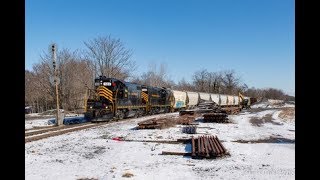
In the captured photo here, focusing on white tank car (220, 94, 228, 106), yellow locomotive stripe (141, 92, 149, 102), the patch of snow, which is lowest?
the patch of snow

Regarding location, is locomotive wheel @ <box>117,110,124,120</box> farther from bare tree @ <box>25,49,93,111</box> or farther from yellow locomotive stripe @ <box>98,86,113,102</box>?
bare tree @ <box>25,49,93,111</box>

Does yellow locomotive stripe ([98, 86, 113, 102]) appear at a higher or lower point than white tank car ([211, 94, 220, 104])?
higher

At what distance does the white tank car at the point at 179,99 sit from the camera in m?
43.5

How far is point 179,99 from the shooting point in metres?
45.3

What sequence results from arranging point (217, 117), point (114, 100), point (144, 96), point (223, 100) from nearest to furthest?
1. point (114, 100)
2. point (217, 117)
3. point (144, 96)
4. point (223, 100)

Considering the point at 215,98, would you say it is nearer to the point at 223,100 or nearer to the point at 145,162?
the point at 223,100

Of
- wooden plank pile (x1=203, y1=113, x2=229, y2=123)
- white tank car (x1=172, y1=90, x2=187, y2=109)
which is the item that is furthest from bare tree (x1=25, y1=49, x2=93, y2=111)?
wooden plank pile (x1=203, y1=113, x2=229, y2=123)

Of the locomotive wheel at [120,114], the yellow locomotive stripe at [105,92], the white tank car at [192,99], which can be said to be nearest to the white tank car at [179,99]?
the white tank car at [192,99]

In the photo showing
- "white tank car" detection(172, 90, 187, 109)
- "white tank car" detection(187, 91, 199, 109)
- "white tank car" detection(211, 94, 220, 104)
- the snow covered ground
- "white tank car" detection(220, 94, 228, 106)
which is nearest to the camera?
the snow covered ground

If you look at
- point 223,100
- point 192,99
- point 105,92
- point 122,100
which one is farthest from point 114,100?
point 223,100

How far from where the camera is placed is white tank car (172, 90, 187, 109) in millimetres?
43531

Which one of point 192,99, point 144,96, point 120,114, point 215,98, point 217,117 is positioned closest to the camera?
point 217,117
